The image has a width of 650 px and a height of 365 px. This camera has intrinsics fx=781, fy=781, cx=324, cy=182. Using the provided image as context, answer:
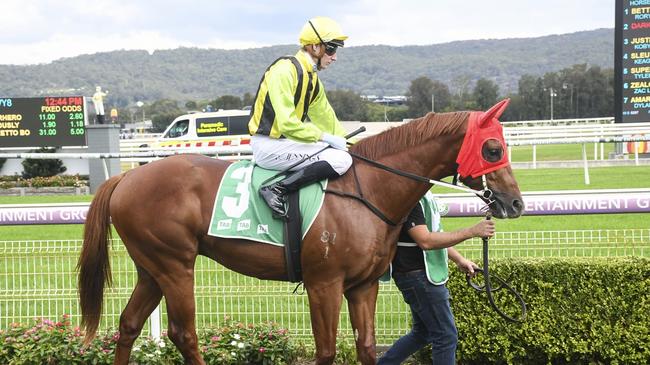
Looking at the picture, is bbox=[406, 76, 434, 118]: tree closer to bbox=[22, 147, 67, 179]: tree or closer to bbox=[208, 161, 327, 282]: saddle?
bbox=[22, 147, 67, 179]: tree

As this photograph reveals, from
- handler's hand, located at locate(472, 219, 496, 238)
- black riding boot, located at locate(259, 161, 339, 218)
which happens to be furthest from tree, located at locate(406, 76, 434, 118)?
handler's hand, located at locate(472, 219, 496, 238)

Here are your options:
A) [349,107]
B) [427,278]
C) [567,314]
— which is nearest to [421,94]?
[349,107]

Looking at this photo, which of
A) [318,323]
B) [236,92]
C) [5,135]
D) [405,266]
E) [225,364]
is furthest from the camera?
[236,92]

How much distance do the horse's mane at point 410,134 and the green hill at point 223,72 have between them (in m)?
161

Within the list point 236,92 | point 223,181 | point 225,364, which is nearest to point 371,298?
point 223,181

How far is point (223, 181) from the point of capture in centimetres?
425

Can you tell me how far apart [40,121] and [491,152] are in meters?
16.9

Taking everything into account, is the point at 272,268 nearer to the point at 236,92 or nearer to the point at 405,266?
the point at 405,266

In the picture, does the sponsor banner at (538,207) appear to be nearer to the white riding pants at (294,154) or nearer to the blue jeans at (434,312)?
the blue jeans at (434,312)

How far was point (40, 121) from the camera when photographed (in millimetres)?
18844

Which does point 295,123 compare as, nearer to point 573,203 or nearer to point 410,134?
point 410,134

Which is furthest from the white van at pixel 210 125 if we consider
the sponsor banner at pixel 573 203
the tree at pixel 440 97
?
the tree at pixel 440 97

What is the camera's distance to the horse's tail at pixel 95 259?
4.54 m

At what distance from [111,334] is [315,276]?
6.16 ft
